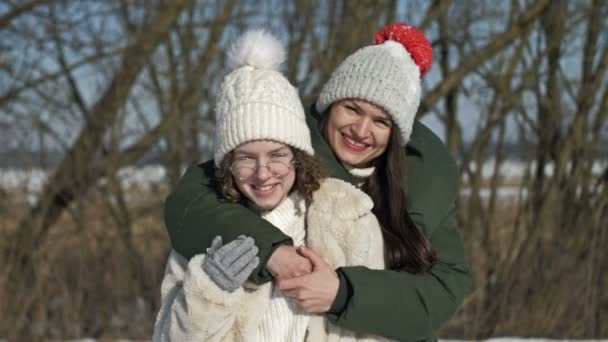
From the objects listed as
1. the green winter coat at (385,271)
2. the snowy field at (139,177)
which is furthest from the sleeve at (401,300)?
the snowy field at (139,177)

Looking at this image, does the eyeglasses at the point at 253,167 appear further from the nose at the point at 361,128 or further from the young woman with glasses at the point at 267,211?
the nose at the point at 361,128

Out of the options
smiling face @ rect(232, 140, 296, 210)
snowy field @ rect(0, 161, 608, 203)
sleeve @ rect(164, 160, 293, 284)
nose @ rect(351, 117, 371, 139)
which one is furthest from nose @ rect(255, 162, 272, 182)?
snowy field @ rect(0, 161, 608, 203)

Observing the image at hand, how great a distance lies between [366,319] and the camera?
196 cm

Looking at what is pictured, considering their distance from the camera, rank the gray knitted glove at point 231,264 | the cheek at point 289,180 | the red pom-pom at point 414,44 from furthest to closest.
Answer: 1. the red pom-pom at point 414,44
2. the cheek at point 289,180
3. the gray knitted glove at point 231,264

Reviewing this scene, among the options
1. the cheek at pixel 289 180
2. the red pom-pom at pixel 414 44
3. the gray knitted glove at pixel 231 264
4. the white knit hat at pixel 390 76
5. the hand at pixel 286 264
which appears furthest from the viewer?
the red pom-pom at pixel 414 44

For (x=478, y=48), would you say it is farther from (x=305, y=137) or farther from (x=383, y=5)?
(x=305, y=137)

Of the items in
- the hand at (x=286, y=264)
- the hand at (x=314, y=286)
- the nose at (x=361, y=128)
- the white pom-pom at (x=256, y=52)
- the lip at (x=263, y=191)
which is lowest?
the hand at (x=314, y=286)

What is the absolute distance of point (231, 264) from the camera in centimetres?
183

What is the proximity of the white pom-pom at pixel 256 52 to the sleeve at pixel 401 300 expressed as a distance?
0.58 meters

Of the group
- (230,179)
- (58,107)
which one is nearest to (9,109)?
(58,107)

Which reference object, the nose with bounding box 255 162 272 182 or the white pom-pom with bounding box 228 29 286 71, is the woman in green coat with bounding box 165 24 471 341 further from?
the white pom-pom with bounding box 228 29 286 71

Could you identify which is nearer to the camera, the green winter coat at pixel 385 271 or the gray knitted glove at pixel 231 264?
the gray knitted glove at pixel 231 264

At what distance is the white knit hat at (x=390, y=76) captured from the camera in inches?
87.2

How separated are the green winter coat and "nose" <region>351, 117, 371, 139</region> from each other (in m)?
0.10
